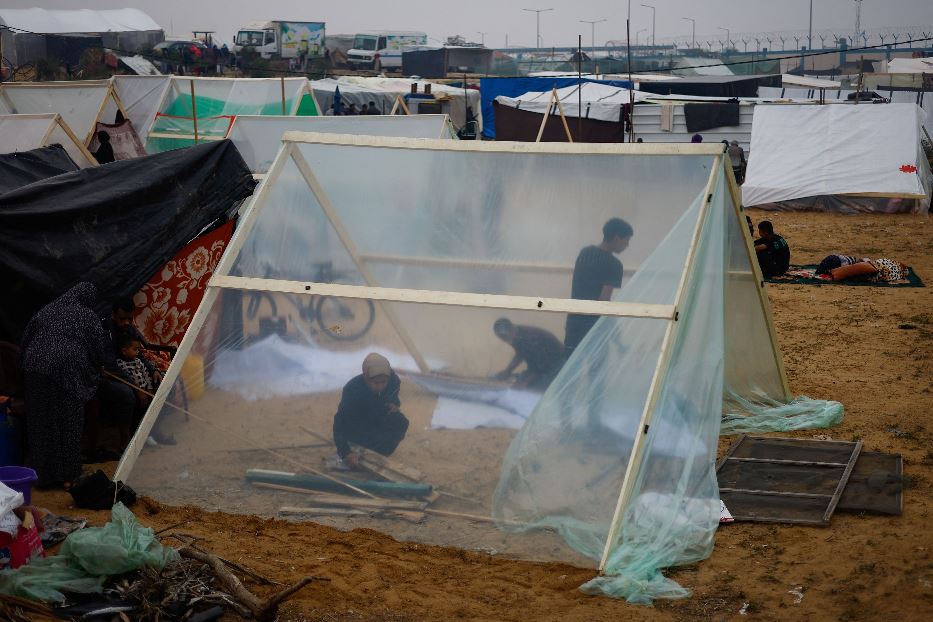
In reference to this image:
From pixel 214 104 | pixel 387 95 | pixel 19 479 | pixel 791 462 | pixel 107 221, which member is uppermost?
pixel 214 104

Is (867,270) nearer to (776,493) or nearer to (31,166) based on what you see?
(776,493)

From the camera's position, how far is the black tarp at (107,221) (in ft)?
20.6

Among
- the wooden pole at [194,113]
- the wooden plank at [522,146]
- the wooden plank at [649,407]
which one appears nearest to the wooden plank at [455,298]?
the wooden plank at [649,407]

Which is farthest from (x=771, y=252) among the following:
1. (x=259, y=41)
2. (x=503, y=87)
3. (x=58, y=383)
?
(x=259, y=41)

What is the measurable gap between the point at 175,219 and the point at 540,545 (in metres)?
3.85

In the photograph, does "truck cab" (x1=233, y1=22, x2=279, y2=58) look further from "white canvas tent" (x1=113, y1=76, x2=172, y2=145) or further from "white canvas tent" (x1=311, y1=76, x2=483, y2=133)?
"white canvas tent" (x1=113, y1=76, x2=172, y2=145)

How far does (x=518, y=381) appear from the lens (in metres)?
5.29

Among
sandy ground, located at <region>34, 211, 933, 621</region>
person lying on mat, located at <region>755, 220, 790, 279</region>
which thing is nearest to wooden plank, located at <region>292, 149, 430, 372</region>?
sandy ground, located at <region>34, 211, 933, 621</region>

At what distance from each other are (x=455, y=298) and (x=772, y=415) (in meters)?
2.67

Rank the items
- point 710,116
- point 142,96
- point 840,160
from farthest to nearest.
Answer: point 710,116 < point 840,160 < point 142,96

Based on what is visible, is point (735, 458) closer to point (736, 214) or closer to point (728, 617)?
point (736, 214)

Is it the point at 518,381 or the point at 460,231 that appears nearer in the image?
the point at 518,381

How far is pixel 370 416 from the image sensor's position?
5.36 metres

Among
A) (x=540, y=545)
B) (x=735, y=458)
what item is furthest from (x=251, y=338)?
(x=735, y=458)
